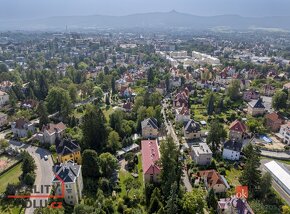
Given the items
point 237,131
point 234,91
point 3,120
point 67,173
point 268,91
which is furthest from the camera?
point 268,91

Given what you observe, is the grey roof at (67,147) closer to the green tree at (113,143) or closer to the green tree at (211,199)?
the green tree at (113,143)

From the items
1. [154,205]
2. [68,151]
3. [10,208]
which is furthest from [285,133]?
[10,208]

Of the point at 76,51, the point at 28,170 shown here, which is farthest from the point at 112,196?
the point at 76,51

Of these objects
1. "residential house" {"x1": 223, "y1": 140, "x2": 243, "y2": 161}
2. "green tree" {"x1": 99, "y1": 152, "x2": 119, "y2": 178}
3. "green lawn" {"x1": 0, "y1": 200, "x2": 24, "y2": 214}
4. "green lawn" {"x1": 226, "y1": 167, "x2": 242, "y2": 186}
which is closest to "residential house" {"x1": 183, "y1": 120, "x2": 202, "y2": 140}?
"residential house" {"x1": 223, "y1": 140, "x2": 243, "y2": 161}

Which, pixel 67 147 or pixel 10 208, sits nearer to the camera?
pixel 10 208

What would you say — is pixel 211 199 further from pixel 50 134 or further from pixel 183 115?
pixel 50 134

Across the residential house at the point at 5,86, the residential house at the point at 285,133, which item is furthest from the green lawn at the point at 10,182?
the residential house at the point at 285,133
